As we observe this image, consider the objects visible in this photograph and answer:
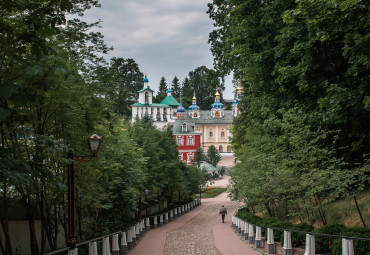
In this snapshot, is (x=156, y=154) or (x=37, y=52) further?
(x=156, y=154)

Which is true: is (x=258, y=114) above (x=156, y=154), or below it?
above

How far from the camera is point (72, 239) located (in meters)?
8.88

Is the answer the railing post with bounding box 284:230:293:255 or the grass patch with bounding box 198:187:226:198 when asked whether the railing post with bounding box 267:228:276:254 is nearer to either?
the railing post with bounding box 284:230:293:255

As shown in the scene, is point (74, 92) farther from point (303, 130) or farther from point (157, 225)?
point (157, 225)

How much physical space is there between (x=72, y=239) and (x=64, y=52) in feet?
14.5

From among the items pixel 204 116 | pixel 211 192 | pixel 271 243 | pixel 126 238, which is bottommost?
pixel 211 192

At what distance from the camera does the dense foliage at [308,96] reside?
10219mm

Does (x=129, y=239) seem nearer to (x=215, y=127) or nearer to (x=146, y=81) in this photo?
(x=215, y=127)

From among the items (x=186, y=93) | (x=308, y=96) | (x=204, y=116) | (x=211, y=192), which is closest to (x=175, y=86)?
(x=186, y=93)

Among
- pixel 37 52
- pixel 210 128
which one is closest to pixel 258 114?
pixel 37 52

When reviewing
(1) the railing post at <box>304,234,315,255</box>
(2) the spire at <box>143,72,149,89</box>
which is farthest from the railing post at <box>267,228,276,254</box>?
(2) the spire at <box>143,72,149,89</box>

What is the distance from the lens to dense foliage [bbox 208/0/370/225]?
33.5 ft

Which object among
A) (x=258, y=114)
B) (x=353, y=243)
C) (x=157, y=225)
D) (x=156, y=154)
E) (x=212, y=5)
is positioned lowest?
(x=157, y=225)

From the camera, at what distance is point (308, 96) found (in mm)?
17219
